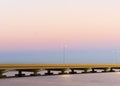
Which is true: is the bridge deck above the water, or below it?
above

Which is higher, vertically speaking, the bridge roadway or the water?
the bridge roadway

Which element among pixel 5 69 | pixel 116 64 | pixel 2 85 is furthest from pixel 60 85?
pixel 116 64

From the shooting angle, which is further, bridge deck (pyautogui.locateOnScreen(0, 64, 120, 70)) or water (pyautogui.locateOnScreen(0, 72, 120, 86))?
bridge deck (pyautogui.locateOnScreen(0, 64, 120, 70))

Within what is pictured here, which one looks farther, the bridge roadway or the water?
the bridge roadway

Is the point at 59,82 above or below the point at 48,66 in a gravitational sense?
below

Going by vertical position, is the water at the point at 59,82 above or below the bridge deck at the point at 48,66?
below

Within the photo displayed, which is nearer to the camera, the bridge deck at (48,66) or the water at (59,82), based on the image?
the water at (59,82)

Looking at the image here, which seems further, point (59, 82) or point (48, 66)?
point (48, 66)

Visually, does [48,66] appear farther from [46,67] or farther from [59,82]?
[59,82]

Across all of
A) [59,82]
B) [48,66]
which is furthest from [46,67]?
[59,82]

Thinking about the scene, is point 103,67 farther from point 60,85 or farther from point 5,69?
point 60,85

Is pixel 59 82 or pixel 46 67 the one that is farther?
pixel 46 67

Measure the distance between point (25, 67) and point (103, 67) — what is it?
149 feet

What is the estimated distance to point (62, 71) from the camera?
5512 inches
